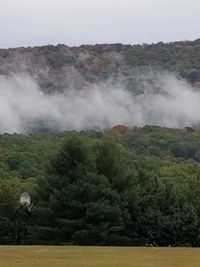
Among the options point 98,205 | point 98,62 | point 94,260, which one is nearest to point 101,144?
point 98,205

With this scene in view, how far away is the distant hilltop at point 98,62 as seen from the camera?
155m

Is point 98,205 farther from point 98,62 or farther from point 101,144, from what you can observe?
point 98,62

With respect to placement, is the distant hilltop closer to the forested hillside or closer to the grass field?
the forested hillside

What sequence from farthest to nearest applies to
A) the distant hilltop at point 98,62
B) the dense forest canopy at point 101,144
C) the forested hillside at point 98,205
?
the distant hilltop at point 98,62
the dense forest canopy at point 101,144
the forested hillside at point 98,205

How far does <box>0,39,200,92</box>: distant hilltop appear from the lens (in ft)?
508

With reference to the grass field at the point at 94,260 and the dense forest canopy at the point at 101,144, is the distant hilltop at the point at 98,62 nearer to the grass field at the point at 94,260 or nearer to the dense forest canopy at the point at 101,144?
the dense forest canopy at the point at 101,144

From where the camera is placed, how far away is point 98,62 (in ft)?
529

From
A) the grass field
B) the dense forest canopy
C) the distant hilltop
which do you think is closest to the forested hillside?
the dense forest canopy

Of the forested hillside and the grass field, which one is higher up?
the forested hillside

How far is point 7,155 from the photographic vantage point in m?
76.1

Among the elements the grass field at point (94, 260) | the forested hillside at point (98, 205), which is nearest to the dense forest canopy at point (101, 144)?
the forested hillside at point (98, 205)

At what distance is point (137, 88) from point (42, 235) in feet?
398

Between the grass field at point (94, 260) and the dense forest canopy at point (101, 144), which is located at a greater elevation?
the dense forest canopy at point (101, 144)

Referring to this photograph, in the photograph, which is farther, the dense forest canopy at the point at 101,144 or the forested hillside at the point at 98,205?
the dense forest canopy at the point at 101,144
